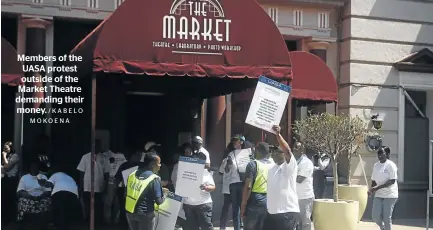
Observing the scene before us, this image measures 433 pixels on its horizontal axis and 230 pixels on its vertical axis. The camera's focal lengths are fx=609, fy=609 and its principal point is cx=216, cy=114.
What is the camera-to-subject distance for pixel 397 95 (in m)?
15.8

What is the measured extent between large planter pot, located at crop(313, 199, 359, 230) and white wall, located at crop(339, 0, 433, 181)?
4544mm

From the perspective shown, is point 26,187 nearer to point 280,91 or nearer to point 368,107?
point 280,91

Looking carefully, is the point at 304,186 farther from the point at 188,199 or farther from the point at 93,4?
the point at 93,4

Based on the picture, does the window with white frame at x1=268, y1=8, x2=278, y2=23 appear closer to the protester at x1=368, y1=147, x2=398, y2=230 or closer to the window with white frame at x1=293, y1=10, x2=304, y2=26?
the window with white frame at x1=293, y1=10, x2=304, y2=26

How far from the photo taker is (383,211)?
38.3 ft

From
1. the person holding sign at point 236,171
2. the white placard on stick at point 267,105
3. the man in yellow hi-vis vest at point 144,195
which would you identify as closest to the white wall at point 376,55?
the person holding sign at point 236,171

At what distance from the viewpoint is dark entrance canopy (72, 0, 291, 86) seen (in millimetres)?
9320

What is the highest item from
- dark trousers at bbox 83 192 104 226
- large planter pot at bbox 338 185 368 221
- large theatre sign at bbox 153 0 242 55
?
large theatre sign at bbox 153 0 242 55

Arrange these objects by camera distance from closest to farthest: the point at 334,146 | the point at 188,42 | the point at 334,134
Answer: the point at 188,42, the point at 334,134, the point at 334,146

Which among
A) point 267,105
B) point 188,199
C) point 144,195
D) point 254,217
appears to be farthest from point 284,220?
point 188,199

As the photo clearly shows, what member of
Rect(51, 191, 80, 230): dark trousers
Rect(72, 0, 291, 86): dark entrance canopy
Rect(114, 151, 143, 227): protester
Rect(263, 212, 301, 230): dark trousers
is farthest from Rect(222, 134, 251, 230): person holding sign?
Rect(263, 212, 301, 230): dark trousers

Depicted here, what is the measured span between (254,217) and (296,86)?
5565 mm

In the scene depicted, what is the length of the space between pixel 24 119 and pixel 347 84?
7.79 m

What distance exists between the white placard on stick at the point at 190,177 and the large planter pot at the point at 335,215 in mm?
3030
